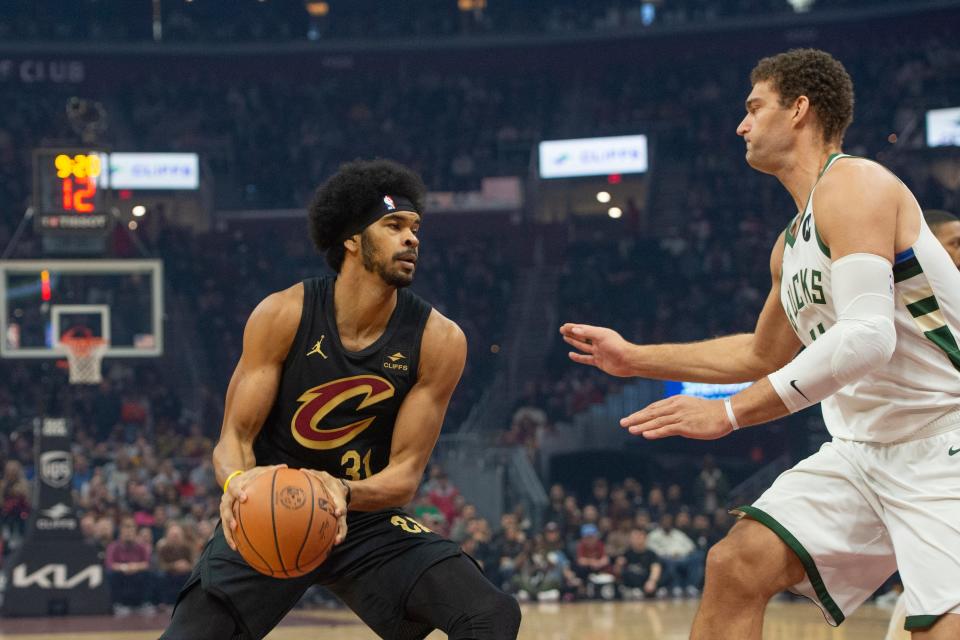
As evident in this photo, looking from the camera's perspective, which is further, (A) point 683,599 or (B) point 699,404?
(A) point 683,599

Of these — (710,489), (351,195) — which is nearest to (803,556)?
(351,195)

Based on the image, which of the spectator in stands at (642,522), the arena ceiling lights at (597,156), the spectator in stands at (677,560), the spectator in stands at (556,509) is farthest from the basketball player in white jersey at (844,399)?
the arena ceiling lights at (597,156)

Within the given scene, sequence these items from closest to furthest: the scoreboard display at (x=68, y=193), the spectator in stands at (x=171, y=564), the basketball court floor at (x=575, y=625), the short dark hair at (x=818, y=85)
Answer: the short dark hair at (x=818, y=85)
the basketball court floor at (x=575, y=625)
the scoreboard display at (x=68, y=193)
the spectator in stands at (x=171, y=564)

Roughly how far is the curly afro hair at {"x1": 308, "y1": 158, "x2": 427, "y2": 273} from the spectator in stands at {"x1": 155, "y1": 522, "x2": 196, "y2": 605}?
10757 mm

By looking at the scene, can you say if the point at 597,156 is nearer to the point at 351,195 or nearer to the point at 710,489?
the point at 710,489

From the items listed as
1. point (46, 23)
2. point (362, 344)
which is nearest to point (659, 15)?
point (46, 23)

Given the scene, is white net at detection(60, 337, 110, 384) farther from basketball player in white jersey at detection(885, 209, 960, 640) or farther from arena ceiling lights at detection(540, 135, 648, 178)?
arena ceiling lights at detection(540, 135, 648, 178)

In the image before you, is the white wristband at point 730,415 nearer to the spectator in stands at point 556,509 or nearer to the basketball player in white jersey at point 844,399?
the basketball player in white jersey at point 844,399

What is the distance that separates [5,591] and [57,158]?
5.02 metres

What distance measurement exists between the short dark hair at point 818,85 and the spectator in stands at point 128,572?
12596 millimetres

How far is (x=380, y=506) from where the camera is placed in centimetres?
481

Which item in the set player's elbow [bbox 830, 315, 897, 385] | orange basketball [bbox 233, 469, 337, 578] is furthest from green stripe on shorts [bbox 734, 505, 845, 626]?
orange basketball [bbox 233, 469, 337, 578]

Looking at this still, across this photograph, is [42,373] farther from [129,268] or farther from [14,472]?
[129,268]

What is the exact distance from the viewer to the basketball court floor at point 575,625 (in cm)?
1165
